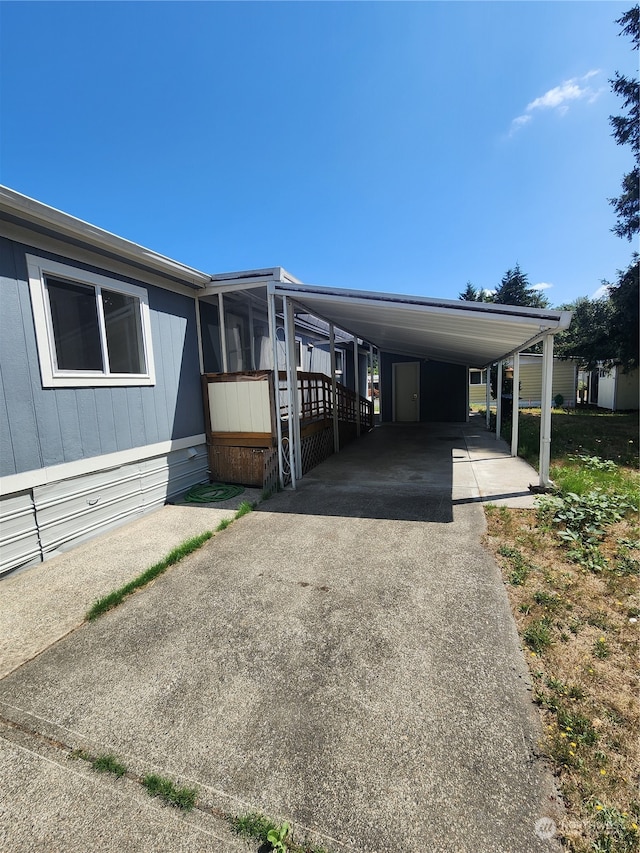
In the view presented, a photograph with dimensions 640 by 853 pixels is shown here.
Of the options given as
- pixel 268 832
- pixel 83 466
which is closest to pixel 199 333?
pixel 83 466

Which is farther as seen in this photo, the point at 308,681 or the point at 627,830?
the point at 308,681

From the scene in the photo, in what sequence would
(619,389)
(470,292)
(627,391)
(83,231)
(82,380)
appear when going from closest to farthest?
(83,231)
(82,380)
(627,391)
(619,389)
(470,292)

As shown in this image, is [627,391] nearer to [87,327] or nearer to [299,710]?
[299,710]


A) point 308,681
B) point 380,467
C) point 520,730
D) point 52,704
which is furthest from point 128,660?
point 380,467

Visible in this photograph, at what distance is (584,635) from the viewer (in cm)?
239

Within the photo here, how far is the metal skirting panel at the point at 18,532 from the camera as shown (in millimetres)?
3471

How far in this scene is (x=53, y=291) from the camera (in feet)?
13.2

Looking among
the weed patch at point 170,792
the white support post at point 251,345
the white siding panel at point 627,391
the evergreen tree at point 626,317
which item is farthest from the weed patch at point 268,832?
the white siding panel at point 627,391

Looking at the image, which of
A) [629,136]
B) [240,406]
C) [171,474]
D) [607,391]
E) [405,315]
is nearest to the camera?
[405,315]

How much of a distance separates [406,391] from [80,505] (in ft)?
39.5

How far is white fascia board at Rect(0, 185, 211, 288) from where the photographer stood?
3.33m

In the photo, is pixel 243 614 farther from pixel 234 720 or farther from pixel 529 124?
pixel 529 124

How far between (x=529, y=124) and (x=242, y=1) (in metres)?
5.81

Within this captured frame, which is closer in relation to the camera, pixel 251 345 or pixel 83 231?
pixel 83 231
